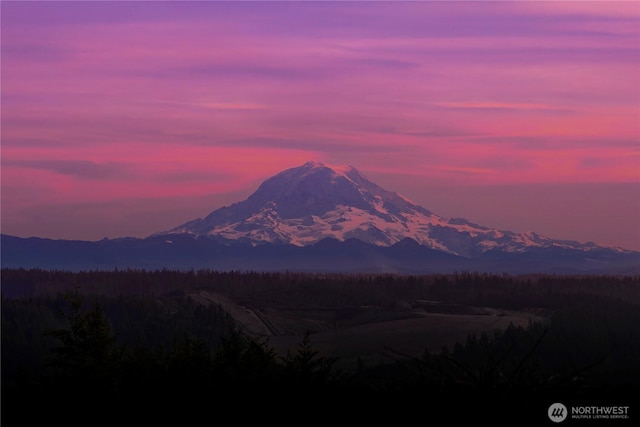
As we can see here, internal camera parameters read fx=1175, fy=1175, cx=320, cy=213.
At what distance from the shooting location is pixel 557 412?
1391 cm

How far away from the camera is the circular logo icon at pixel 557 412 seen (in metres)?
13.8

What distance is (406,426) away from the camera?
47.1ft

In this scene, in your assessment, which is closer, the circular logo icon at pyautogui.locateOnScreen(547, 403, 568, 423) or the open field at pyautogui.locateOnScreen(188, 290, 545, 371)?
the circular logo icon at pyautogui.locateOnScreen(547, 403, 568, 423)

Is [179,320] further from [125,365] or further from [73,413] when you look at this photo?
[73,413]

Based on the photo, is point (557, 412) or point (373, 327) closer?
point (557, 412)

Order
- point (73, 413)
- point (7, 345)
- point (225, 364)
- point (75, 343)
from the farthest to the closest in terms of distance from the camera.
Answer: point (7, 345) < point (75, 343) < point (225, 364) < point (73, 413)

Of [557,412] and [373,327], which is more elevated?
[557,412]

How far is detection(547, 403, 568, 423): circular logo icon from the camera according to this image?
45.3ft

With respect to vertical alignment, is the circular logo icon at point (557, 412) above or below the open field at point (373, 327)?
above

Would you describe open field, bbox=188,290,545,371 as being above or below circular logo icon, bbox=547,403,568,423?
below

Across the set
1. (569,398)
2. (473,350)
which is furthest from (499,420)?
(473,350)

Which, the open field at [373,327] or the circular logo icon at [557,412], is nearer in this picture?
the circular logo icon at [557,412]

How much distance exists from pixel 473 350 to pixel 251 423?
4346 inches

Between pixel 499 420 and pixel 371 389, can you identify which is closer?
pixel 499 420
